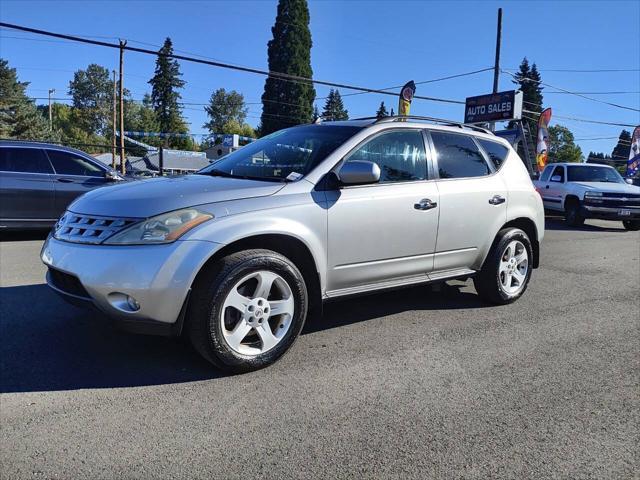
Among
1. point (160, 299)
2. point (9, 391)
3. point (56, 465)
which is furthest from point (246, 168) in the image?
point (56, 465)

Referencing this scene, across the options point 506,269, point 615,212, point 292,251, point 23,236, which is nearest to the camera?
point 292,251

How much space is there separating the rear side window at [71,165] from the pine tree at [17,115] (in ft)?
156

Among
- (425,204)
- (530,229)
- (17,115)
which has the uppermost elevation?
(17,115)

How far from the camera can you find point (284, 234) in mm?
3420

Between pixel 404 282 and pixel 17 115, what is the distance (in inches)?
2261

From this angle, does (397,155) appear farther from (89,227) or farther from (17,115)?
(17,115)

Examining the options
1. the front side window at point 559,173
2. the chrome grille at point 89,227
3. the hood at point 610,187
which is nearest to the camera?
the chrome grille at point 89,227

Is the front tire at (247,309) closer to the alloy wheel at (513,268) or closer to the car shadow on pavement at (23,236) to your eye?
the alloy wheel at (513,268)

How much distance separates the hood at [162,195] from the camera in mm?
3145

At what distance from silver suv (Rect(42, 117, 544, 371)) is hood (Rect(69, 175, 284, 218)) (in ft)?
0.04

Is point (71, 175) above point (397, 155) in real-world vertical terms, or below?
below

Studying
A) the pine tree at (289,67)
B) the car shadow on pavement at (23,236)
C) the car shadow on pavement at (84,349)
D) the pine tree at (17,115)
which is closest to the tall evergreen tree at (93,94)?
the pine tree at (17,115)

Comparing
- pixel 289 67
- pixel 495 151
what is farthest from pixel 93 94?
pixel 495 151

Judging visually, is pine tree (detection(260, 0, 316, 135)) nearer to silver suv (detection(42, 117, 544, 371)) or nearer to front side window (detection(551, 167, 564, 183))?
front side window (detection(551, 167, 564, 183))
